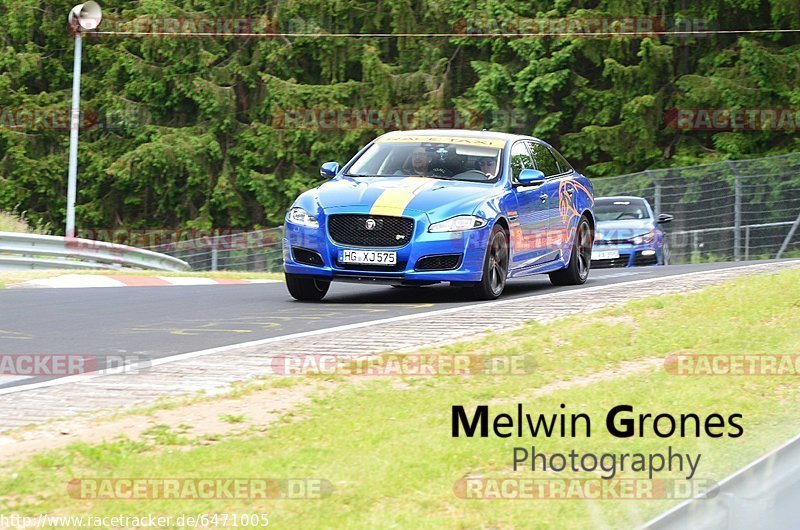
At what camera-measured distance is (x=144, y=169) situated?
46.0m

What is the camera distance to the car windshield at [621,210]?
26.3 m

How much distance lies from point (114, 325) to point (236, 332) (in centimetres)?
120

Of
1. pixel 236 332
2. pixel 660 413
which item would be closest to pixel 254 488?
pixel 660 413

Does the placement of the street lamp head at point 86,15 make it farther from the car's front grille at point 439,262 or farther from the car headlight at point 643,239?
the car's front grille at point 439,262

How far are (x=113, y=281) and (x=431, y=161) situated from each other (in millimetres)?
6022

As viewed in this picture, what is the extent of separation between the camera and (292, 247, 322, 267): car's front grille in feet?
43.8

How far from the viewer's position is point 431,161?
14.5 m

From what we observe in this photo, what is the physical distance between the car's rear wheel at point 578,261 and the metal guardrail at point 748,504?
9792mm
